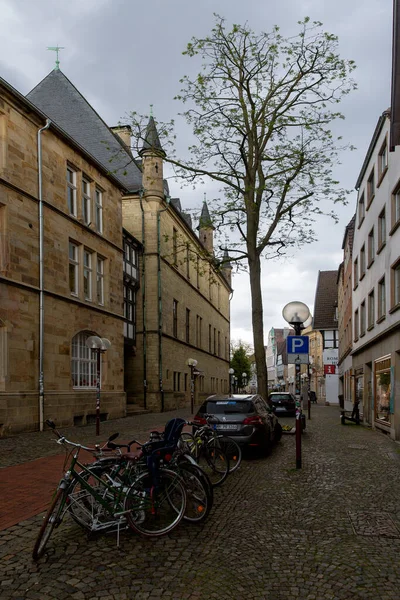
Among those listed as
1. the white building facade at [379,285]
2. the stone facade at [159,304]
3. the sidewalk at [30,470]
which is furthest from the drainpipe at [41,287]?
the white building facade at [379,285]

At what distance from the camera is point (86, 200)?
22.5 meters

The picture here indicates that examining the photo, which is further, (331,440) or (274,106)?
(274,106)

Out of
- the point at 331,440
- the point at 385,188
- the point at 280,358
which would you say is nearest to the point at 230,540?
the point at 331,440

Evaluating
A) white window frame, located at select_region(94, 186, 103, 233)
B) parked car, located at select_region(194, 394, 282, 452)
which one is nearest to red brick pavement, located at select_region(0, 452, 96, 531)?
parked car, located at select_region(194, 394, 282, 452)

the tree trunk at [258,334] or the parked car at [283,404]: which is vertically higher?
the tree trunk at [258,334]

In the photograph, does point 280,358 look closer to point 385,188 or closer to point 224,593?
point 385,188

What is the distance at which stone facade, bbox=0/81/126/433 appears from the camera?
645 inches

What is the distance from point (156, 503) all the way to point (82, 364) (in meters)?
16.0

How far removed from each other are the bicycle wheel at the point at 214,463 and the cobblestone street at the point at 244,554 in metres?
0.16

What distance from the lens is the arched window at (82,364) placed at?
20.6 metres

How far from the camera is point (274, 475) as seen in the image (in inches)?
374

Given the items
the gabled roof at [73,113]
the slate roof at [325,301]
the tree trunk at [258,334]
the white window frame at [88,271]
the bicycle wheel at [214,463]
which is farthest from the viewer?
the slate roof at [325,301]

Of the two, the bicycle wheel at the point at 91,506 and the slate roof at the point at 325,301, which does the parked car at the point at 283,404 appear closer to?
the bicycle wheel at the point at 91,506

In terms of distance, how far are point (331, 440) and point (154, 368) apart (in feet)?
54.3
